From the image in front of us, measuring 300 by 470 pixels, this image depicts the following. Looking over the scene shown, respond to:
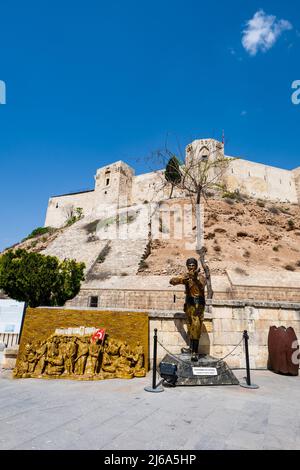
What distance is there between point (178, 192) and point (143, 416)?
→ 4104 cm

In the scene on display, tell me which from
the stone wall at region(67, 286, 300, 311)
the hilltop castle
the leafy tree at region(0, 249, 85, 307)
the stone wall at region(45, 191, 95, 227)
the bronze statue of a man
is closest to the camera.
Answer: the bronze statue of a man

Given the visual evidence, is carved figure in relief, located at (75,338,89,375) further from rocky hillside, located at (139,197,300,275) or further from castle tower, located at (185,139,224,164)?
castle tower, located at (185,139,224,164)

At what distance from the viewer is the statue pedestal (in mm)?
4734

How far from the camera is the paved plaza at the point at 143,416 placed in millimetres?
2559

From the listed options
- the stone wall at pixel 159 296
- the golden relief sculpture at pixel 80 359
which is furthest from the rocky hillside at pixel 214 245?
the golden relief sculpture at pixel 80 359

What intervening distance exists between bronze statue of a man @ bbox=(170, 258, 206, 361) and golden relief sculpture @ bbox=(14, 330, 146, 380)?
3.96 feet

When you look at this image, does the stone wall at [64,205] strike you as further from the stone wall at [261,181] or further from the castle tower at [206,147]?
the stone wall at [261,181]

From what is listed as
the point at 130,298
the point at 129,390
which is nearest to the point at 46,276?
the point at 130,298

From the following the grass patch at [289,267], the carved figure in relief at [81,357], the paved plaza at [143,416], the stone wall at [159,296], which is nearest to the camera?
the paved plaza at [143,416]

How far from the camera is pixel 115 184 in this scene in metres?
50.5

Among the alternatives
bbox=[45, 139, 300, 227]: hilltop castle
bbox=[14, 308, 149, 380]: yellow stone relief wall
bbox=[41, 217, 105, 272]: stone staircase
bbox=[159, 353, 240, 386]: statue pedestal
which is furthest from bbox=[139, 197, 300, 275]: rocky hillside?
bbox=[159, 353, 240, 386]: statue pedestal

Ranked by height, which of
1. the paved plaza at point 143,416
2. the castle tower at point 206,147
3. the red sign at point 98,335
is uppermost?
the castle tower at point 206,147

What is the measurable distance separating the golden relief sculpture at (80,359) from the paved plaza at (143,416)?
355 mm
